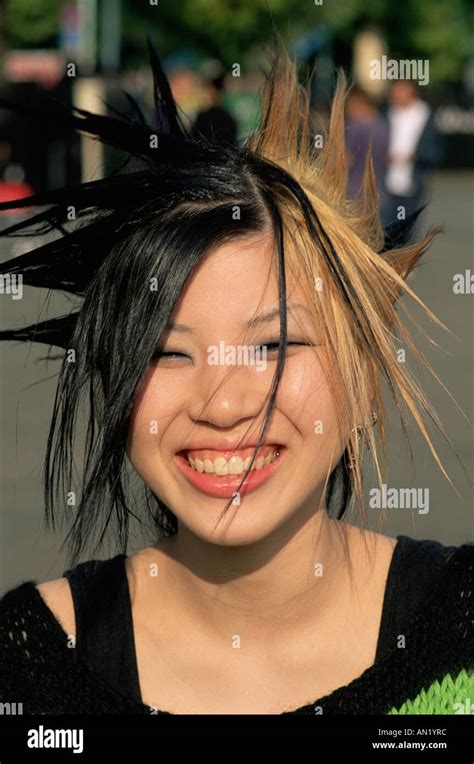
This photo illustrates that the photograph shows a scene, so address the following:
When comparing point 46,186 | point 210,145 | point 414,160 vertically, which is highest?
point 46,186

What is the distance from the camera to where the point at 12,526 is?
6355 millimetres

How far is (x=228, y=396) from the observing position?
2275 mm

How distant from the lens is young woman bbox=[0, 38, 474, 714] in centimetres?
233

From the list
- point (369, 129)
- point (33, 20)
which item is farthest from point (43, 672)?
point (33, 20)

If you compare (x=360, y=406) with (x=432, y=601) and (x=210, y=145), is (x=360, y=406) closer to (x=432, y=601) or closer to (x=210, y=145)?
(x=432, y=601)

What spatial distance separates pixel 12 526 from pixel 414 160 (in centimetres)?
870

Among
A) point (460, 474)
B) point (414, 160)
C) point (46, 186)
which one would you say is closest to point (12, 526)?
point (460, 474)

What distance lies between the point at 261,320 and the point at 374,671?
0.68m

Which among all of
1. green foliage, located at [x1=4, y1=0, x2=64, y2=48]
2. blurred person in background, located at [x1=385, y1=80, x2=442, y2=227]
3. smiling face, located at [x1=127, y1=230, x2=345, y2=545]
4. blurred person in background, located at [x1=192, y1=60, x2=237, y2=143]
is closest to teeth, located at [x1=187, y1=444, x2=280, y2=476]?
smiling face, located at [x1=127, y1=230, x2=345, y2=545]

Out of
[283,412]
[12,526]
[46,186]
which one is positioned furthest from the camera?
[46,186]

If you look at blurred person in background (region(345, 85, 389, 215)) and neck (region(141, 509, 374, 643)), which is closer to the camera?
neck (region(141, 509, 374, 643))

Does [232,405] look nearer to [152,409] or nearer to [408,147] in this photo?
[152,409]

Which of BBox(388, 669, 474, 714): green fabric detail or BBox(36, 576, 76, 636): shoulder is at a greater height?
BBox(36, 576, 76, 636): shoulder

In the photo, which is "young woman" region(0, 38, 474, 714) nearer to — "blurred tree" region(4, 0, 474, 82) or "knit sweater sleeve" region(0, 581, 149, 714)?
"knit sweater sleeve" region(0, 581, 149, 714)
